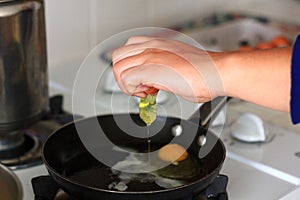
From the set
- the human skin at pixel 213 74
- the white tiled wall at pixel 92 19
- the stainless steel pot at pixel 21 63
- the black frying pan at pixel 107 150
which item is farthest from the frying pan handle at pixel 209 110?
the white tiled wall at pixel 92 19

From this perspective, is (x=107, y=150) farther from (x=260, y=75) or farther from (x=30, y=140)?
(x=260, y=75)

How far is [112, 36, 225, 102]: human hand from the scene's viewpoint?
0.77 metres

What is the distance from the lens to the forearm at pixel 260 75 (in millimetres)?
741

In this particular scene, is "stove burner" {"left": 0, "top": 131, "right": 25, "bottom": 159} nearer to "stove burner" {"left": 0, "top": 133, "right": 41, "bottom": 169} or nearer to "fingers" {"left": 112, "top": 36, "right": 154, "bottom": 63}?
"stove burner" {"left": 0, "top": 133, "right": 41, "bottom": 169}

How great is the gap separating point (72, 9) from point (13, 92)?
456mm

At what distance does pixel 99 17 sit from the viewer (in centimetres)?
139

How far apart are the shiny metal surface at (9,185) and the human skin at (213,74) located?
0.21m

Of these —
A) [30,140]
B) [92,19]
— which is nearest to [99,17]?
[92,19]

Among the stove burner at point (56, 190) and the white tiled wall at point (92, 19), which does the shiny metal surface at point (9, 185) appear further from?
the white tiled wall at point (92, 19)

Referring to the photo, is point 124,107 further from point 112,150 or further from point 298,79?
point 298,79

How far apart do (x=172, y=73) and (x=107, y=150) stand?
0.22 metres

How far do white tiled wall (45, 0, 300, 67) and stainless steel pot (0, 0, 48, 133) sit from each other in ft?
1.19

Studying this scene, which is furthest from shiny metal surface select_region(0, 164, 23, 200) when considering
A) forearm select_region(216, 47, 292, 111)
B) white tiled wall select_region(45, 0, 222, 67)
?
white tiled wall select_region(45, 0, 222, 67)

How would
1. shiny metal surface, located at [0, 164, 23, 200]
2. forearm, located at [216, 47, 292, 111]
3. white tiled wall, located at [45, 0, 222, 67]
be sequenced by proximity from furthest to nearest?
white tiled wall, located at [45, 0, 222, 67] < shiny metal surface, located at [0, 164, 23, 200] < forearm, located at [216, 47, 292, 111]
